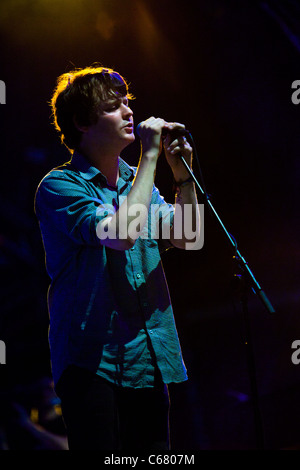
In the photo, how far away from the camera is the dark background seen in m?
3.42

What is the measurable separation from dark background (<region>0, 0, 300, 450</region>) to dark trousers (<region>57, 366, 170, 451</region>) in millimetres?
2011

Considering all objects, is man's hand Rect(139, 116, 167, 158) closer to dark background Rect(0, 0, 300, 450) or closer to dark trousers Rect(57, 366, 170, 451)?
dark trousers Rect(57, 366, 170, 451)

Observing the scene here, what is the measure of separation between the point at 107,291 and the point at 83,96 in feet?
2.29

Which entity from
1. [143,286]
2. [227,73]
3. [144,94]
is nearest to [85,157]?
[143,286]

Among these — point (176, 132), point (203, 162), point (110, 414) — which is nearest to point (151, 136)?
point (176, 132)

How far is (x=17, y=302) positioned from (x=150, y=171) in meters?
2.54

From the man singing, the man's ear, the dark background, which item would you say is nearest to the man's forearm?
the man singing

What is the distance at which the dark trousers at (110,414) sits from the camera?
127 centimetres

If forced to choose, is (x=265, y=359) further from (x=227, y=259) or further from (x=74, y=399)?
(x=74, y=399)

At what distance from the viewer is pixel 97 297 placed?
1.37m

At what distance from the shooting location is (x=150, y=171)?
1.43 metres

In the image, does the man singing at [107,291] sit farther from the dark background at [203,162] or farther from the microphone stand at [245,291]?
the dark background at [203,162]

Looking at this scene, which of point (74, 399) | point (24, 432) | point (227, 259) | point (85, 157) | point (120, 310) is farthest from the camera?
point (227, 259)

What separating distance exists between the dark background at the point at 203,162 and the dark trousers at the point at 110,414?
2011 millimetres
